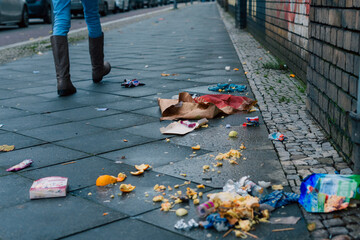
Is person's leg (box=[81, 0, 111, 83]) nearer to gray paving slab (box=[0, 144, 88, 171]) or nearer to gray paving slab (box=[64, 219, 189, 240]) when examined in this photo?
gray paving slab (box=[0, 144, 88, 171])

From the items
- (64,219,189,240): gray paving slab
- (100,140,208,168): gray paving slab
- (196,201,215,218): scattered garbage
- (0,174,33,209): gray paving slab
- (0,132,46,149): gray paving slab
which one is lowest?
(0,132,46,149): gray paving slab

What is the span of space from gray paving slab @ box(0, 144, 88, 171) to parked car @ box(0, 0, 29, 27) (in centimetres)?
1205

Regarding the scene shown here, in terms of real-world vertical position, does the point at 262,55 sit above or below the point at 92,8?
below

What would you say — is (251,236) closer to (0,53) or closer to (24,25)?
(0,53)

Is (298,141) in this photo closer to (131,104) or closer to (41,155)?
(41,155)

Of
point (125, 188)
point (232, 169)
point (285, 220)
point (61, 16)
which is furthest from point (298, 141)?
point (61, 16)

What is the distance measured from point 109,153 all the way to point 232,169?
85cm

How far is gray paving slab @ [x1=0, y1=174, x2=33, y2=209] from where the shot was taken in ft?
8.05

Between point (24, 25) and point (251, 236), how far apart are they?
1611 centimetres

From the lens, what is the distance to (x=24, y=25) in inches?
656

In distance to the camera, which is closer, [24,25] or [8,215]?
[8,215]

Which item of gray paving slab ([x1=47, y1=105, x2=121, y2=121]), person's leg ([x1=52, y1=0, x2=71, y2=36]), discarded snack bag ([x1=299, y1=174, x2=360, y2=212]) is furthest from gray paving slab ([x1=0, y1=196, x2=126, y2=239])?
person's leg ([x1=52, y1=0, x2=71, y2=36])

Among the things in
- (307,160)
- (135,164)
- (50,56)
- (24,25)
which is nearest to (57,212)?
(135,164)

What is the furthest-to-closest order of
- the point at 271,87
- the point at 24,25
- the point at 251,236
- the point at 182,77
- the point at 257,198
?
1. the point at 24,25
2. the point at 182,77
3. the point at 271,87
4. the point at 257,198
5. the point at 251,236
